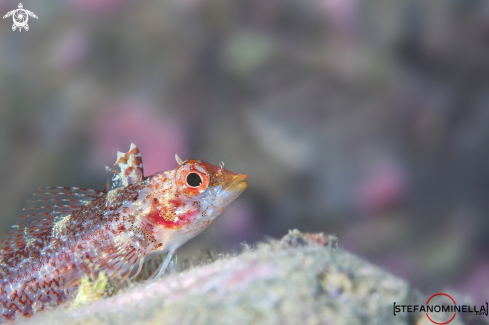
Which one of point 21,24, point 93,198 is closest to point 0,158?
point 21,24

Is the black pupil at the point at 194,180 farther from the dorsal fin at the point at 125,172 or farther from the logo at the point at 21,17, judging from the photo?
the logo at the point at 21,17

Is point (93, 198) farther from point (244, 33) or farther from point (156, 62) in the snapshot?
point (244, 33)

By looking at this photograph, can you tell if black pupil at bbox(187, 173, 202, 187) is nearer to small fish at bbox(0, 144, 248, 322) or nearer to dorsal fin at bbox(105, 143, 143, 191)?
small fish at bbox(0, 144, 248, 322)

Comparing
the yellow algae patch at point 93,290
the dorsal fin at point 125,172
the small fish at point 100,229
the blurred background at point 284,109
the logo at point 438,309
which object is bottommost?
the yellow algae patch at point 93,290

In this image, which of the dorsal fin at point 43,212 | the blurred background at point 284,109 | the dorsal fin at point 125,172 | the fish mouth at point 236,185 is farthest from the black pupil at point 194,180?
the blurred background at point 284,109

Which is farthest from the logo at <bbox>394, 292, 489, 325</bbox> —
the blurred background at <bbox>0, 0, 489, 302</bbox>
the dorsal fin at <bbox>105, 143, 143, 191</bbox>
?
the blurred background at <bbox>0, 0, 489, 302</bbox>

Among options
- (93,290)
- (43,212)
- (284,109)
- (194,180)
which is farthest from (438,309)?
(284,109)

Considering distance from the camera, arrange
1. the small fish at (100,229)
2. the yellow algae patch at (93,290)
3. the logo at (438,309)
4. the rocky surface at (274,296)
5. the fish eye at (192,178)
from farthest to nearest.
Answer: the fish eye at (192,178) → the small fish at (100,229) → the yellow algae patch at (93,290) → the logo at (438,309) → the rocky surface at (274,296)
